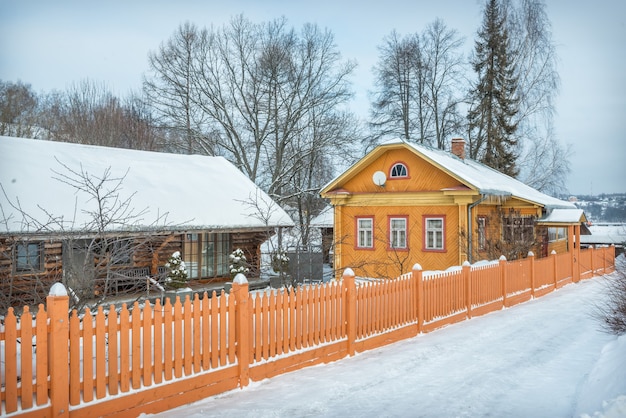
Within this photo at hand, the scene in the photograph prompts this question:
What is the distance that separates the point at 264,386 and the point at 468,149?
32894 mm

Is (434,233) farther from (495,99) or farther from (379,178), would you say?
(495,99)

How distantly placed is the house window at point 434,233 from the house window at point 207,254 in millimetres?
7975

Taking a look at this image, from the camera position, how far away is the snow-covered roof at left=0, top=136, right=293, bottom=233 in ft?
44.2

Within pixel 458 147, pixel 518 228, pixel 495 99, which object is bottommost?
pixel 518 228

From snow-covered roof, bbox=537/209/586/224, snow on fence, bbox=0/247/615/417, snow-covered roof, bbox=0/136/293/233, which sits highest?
snow-covered roof, bbox=0/136/293/233

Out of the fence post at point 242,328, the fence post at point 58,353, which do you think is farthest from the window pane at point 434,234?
the fence post at point 58,353

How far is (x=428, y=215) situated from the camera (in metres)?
21.0

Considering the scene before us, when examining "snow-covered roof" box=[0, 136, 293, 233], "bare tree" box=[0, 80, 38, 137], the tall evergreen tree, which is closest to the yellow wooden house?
"snow-covered roof" box=[0, 136, 293, 233]

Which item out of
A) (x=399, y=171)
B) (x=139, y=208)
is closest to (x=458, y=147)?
(x=399, y=171)

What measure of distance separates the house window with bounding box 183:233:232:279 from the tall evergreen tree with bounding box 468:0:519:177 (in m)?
21.2

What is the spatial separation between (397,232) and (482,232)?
3.39 metres

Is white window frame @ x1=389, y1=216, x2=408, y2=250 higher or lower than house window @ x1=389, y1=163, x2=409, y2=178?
lower

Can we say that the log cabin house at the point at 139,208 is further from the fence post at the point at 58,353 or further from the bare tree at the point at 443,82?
the bare tree at the point at 443,82

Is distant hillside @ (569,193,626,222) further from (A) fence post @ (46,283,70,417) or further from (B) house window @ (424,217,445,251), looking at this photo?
(B) house window @ (424,217,445,251)
